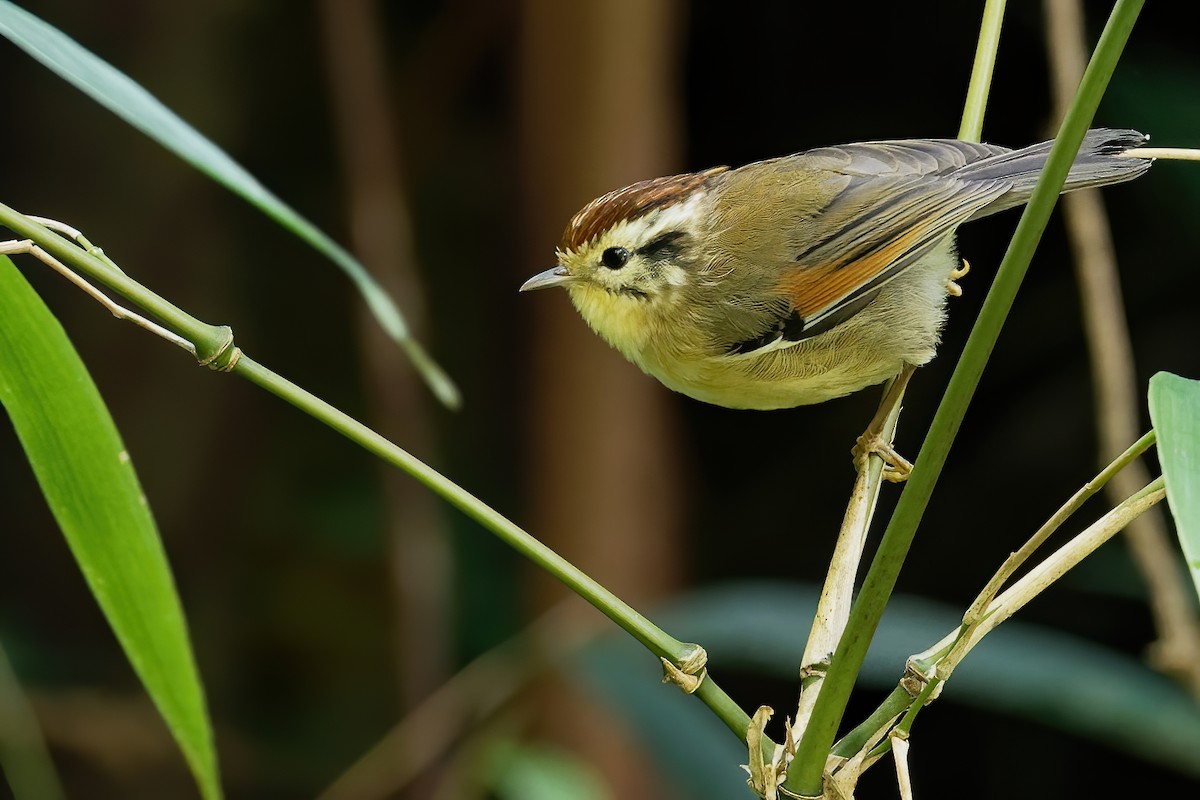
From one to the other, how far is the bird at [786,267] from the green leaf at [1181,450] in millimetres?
1046

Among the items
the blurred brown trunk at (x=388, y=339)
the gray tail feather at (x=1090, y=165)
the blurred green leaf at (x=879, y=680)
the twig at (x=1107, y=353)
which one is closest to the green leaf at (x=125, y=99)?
the gray tail feather at (x=1090, y=165)

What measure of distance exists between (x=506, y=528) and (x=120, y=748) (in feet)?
11.2

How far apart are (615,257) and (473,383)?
2.42m

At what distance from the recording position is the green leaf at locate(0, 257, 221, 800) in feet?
3.63

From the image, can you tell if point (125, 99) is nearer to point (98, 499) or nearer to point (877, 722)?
point (98, 499)

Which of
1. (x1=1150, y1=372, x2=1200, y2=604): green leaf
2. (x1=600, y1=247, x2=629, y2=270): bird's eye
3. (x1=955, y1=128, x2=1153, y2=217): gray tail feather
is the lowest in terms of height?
(x1=1150, y1=372, x2=1200, y2=604): green leaf

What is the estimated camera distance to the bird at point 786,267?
2.04 meters

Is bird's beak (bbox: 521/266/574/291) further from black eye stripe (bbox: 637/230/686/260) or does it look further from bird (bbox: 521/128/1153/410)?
black eye stripe (bbox: 637/230/686/260)

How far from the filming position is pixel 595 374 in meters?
3.40

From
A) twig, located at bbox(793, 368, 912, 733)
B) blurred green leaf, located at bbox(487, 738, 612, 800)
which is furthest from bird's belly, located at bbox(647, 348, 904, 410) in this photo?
blurred green leaf, located at bbox(487, 738, 612, 800)

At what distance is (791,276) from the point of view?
2123 mm

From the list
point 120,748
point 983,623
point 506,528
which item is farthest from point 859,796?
point 506,528

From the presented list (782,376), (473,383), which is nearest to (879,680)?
(782,376)

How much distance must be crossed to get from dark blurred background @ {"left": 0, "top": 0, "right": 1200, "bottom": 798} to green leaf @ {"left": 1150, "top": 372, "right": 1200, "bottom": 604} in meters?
2.21
